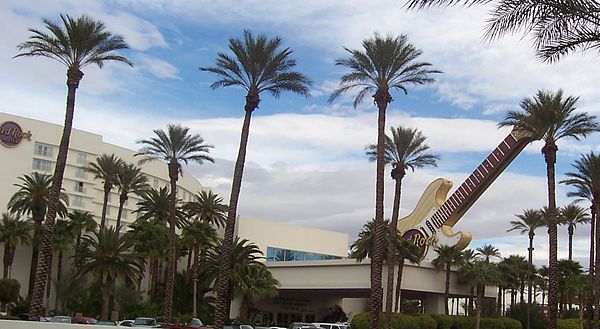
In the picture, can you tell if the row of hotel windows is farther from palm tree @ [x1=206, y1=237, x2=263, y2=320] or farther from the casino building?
palm tree @ [x1=206, y1=237, x2=263, y2=320]

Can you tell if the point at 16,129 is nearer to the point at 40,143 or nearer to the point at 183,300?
the point at 40,143

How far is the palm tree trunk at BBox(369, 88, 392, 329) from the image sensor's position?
3953 cm

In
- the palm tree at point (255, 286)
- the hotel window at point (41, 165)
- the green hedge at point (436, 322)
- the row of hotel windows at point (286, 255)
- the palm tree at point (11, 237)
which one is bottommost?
the green hedge at point (436, 322)

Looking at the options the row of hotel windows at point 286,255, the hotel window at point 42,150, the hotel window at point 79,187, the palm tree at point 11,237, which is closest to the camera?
the palm tree at point 11,237

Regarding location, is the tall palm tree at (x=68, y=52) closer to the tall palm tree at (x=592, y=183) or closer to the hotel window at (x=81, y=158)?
the tall palm tree at (x=592, y=183)

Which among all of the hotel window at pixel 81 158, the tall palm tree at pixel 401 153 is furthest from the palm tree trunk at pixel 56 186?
the hotel window at pixel 81 158

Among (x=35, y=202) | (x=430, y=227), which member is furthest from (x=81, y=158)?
(x=430, y=227)

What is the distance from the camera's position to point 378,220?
40938 millimetres

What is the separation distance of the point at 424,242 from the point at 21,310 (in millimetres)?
36442

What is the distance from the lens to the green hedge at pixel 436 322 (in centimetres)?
5912

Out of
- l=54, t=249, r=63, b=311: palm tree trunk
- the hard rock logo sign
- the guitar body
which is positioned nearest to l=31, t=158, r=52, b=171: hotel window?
the hard rock logo sign

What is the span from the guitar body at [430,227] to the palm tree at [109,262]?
1053 inches

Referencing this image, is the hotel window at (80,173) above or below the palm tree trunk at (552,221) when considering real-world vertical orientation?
above

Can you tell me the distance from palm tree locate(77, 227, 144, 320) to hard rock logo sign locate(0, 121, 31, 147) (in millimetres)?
31909
